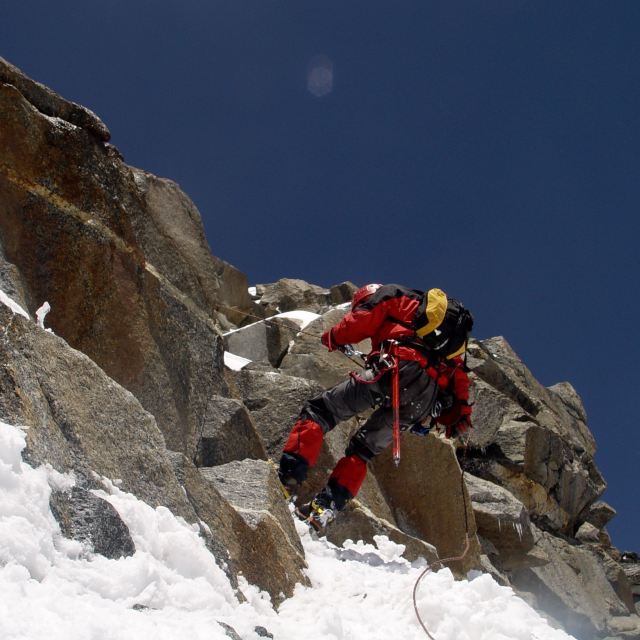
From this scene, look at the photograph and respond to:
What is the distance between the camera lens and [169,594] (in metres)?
3.00

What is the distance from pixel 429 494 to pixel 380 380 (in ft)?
11.6

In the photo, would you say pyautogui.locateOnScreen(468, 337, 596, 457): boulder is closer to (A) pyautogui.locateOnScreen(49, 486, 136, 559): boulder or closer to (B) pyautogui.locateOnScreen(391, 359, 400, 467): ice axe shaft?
(B) pyautogui.locateOnScreen(391, 359, 400, 467): ice axe shaft

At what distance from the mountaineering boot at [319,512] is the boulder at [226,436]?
1127 millimetres

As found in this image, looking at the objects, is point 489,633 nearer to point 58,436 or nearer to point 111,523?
point 111,523

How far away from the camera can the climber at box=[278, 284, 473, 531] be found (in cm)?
680

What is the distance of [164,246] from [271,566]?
549 cm

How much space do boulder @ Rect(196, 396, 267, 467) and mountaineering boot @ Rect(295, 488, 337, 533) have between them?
3.70 feet

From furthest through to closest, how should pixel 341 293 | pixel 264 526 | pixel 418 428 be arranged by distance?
pixel 341 293, pixel 418 428, pixel 264 526

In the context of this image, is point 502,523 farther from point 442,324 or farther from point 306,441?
point 306,441

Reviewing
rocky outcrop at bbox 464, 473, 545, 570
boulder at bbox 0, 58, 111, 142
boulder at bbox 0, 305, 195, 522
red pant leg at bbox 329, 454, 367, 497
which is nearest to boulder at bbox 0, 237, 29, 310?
boulder at bbox 0, 305, 195, 522

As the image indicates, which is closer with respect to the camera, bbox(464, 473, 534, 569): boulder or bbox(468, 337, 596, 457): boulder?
bbox(464, 473, 534, 569): boulder

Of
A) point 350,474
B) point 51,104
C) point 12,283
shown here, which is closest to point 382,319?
point 350,474

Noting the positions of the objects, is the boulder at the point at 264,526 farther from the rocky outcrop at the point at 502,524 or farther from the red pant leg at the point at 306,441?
the rocky outcrop at the point at 502,524

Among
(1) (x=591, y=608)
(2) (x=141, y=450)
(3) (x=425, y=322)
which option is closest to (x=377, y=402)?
(3) (x=425, y=322)
